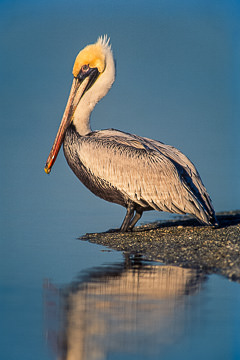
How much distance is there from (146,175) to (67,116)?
186 centimetres

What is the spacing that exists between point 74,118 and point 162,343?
230 inches

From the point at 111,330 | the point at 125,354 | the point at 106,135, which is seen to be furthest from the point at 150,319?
the point at 106,135

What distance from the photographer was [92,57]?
9758 mm

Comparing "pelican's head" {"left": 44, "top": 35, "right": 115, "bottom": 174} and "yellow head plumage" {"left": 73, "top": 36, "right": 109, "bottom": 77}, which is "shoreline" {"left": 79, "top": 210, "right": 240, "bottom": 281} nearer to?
"pelican's head" {"left": 44, "top": 35, "right": 115, "bottom": 174}

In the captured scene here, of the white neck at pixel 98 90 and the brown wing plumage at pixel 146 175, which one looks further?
the white neck at pixel 98 90

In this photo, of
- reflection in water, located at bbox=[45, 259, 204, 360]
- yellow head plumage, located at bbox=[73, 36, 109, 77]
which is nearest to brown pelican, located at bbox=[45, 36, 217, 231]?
yellow head plumage, located at bbox=[73, 36, 109, 77]

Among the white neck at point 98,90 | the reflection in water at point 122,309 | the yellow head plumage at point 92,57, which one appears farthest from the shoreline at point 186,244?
the yellow head plumage at point 92,57

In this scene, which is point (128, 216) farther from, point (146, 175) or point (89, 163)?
point (89, 163)

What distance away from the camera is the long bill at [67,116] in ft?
31.8

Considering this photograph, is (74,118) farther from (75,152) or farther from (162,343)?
(162,343)

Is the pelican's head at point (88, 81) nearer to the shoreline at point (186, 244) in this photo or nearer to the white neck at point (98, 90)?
the white neck at point (98, 90)

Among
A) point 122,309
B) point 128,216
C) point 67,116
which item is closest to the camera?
point 122,309

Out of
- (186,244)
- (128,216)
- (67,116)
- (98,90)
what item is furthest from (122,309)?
(98,90)

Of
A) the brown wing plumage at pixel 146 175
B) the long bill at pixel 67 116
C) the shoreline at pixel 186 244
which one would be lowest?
the shoreline at pixel 186 244
